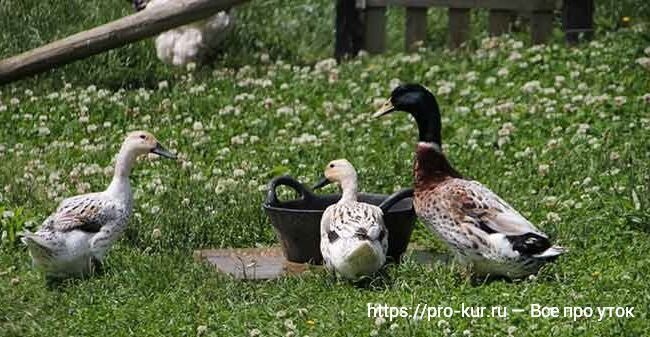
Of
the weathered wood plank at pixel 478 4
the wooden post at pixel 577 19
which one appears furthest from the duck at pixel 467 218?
the weathered wood plank at pixel 478 4

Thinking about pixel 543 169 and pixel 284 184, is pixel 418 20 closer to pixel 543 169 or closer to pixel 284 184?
pixel 543 169

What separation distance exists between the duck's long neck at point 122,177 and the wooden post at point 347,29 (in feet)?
21.7

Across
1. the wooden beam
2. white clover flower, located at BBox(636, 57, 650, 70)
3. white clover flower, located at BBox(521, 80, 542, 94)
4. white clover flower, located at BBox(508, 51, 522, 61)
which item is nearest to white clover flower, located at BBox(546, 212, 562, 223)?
white clover flower, located at BBox(521, 80, 542, 94)

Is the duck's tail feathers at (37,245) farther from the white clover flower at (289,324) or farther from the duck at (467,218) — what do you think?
the duck at (467,218)

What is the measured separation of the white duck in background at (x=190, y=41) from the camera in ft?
48.2

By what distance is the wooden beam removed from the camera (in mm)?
13234

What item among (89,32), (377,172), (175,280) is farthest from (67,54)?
(175,280)

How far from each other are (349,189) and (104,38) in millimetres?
5235

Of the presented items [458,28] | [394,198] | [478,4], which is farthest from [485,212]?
[458,28]

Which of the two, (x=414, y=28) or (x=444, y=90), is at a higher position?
(x=414, y=28)

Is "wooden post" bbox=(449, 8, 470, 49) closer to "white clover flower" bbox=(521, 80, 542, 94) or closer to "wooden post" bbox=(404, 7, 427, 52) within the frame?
"wooden post" bbox=(404, 7, 427, 52)

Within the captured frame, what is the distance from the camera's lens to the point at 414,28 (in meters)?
15.4

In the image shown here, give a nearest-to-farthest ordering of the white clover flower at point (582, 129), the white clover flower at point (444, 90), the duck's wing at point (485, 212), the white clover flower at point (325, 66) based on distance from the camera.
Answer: the duck's wing at point (485, 212), the white clover flower at point (582, 129), the white clover flower at point (444, 90), the white clover flower at point (325, 66)

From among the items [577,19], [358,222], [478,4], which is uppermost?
[478,4]
